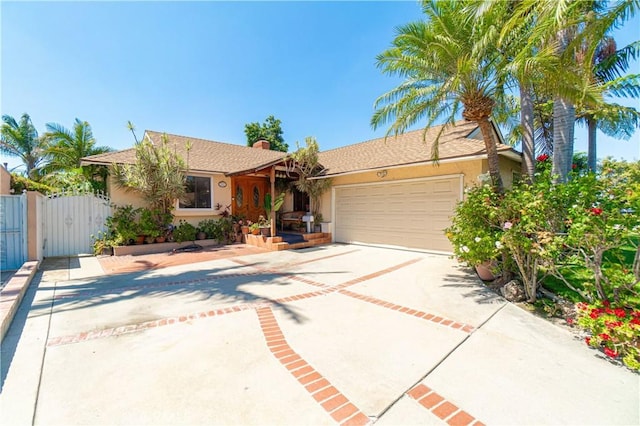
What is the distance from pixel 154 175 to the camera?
35.8ft

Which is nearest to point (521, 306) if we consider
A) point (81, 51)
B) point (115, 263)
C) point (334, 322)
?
point (334, 322)

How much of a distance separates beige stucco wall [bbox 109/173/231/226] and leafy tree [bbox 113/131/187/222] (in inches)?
14.8

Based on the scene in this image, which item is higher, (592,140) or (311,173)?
(592,140)

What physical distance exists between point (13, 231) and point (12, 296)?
4.37 metres

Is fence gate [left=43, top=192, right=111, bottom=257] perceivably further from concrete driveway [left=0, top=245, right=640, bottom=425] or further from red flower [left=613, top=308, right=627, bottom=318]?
red flower [left=613, top=308, right=627, bottom=318]

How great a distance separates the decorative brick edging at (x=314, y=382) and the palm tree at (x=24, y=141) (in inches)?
1121

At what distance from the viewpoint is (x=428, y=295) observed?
5691 millimetres

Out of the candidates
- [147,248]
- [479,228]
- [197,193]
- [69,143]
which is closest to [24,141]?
[69,143]

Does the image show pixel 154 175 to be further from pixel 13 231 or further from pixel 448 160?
pixel 448 160

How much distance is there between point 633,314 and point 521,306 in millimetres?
1743

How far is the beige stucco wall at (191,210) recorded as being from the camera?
11.4 m

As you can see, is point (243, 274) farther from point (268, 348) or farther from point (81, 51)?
point (81, 51)

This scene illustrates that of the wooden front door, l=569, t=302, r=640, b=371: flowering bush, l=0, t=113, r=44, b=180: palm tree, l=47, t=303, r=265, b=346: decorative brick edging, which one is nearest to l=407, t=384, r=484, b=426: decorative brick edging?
l=569, t=302, r=640, b=371: flowering bush

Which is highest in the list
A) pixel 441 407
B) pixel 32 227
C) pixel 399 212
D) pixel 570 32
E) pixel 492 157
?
pixel 570 32
